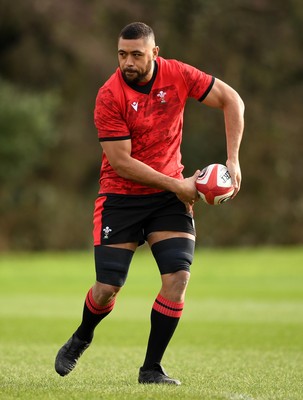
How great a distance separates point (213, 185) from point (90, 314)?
4.64 feet

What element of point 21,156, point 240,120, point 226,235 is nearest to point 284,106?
point 226,235

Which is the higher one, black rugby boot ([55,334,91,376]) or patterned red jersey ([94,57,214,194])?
patterned red jersey ([94,57,214,194])

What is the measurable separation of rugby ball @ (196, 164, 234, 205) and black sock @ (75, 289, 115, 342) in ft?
3.70

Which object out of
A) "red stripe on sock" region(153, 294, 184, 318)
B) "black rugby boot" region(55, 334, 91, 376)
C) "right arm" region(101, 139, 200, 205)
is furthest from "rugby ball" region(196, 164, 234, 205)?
"black rugby boot" region(55, 334, 91, 376)

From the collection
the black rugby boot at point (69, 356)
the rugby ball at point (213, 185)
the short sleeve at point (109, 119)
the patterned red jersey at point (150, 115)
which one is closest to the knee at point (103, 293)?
the black rugby boot at point (69, 356)

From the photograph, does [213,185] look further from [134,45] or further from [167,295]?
[134,45]

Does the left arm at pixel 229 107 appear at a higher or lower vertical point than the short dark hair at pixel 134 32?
lower

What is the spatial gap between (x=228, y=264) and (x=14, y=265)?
6.73 meters

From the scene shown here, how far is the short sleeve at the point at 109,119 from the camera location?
23.7 ft

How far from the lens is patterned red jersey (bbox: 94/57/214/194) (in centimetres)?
727

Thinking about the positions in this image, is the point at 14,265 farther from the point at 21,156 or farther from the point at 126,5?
the point at 126,5

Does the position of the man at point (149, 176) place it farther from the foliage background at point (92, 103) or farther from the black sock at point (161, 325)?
the foliage background at point (92, 103)

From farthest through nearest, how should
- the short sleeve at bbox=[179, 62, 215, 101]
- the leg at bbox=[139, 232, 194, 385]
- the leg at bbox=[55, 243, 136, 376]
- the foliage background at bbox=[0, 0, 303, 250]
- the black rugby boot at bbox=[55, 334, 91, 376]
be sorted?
the foliage background at bbox=[0, 0, 303, 250], the black rugby boot at bbox=[55, 334, 91, 376], the short sleeve at bbox=[179, 62, 215, 101], the leg at bbox=[55, 243, 136, 376], the leg at bbox=[139, 232, 194, 385]

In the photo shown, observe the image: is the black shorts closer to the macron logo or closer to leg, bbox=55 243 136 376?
leg, bbox=55 243 136 376
